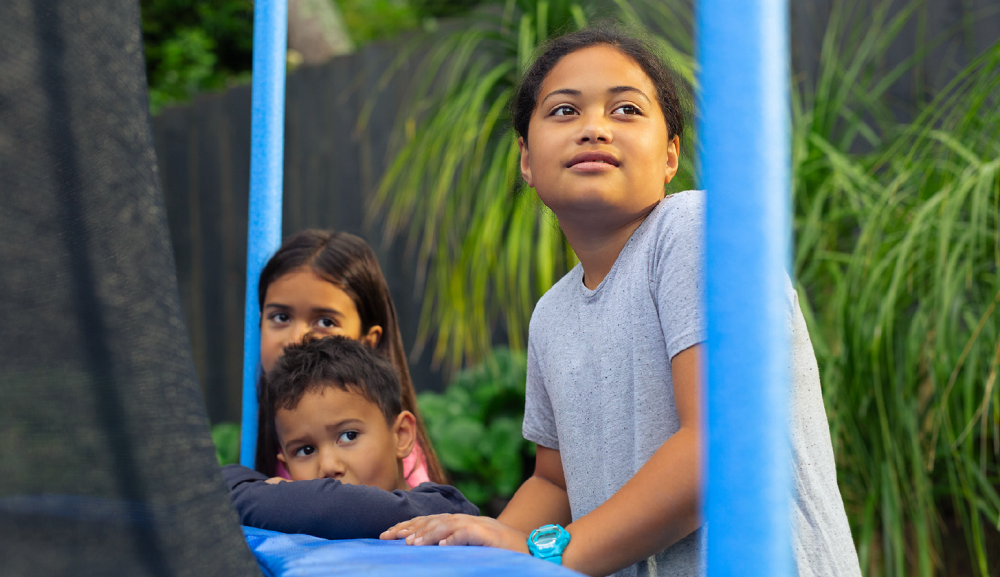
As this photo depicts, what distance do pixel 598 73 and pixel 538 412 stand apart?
374mm

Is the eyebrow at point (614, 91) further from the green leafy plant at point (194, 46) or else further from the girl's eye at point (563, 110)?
the green leafy plant at point (194, 46)

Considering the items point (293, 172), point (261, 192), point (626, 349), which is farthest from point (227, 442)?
point (626, 349)

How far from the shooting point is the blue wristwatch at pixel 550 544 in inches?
25.1

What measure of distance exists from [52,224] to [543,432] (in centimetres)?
61

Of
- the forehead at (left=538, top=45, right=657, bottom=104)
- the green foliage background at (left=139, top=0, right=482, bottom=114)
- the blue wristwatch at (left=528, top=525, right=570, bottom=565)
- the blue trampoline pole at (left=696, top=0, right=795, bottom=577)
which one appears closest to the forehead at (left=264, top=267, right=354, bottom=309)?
the forehead at (left=538, top=45, right=657, bottom=104)

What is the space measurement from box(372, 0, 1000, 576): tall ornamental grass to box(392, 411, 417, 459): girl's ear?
13.6 inches

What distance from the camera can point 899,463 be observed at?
137cm

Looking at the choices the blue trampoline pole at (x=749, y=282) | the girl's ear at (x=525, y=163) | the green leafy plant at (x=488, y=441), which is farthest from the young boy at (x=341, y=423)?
the green leafy plant at (x=488, y=441)

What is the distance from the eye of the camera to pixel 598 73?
2.54ft

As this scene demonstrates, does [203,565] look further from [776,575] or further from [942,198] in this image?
[942,198]

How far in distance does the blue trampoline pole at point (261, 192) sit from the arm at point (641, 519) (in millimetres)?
604

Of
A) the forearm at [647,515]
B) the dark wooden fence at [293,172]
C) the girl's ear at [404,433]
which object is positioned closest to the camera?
the forearm at [647,515]

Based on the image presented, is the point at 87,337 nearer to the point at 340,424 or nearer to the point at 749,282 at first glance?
the point at 749,282

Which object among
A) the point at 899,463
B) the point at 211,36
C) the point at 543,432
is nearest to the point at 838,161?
the point at 899,463
